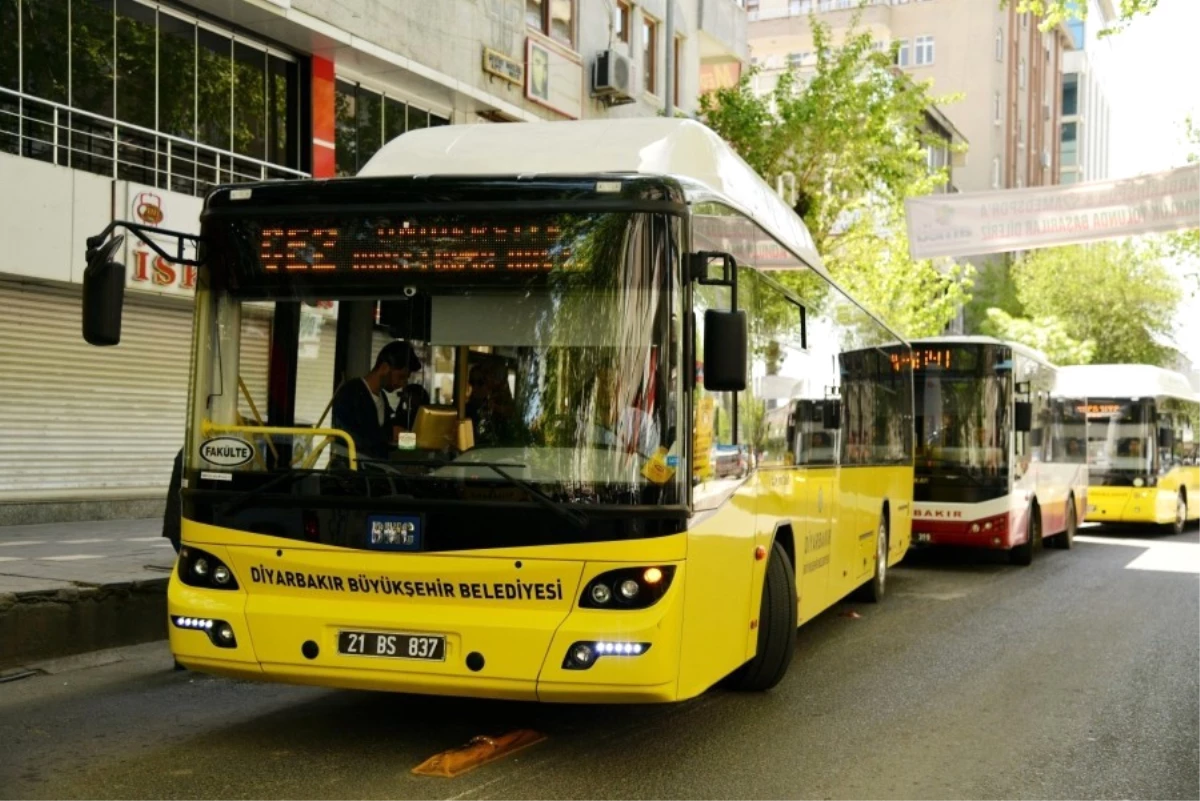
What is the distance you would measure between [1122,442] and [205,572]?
73.6 ft

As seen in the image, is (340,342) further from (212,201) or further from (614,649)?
(614,649)

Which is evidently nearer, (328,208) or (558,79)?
(328,208)

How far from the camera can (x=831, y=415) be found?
432 inches

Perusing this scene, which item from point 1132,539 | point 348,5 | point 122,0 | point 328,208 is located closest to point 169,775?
point 328,208

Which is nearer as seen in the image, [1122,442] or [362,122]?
[362,122]

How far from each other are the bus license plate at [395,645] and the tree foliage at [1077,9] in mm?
11449

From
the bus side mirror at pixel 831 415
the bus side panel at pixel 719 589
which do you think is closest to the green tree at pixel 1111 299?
the bus side mirror at pixel 831 415

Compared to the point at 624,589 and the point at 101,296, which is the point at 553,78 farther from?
the point at 624,589

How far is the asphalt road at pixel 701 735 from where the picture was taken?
625cm

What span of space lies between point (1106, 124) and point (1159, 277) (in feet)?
204

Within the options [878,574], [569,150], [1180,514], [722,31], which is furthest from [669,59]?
[569,150]

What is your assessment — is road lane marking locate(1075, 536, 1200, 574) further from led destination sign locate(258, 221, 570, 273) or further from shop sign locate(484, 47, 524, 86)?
led destination sign locate(258, 221, 570, 273)

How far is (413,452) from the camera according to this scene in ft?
21.4

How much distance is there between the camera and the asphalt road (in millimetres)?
6250
